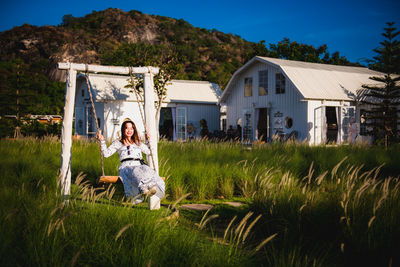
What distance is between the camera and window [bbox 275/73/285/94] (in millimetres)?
19000

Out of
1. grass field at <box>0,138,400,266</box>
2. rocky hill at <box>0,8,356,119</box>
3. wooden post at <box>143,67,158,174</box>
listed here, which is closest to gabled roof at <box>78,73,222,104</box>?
rocky hill at <box>0,8,356,119</box>

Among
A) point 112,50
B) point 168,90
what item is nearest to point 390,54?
point 168,90

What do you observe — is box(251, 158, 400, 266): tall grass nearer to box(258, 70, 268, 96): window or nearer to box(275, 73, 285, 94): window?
box(275, 73, 285, 94): window

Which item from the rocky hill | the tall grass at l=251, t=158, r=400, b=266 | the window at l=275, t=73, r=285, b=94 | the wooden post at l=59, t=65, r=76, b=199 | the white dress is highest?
the rocky hill

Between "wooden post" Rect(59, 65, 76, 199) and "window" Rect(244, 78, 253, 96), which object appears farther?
"window" Rect(244, 78, 253, 96)

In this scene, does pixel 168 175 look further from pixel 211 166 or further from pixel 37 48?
pixel 37 48

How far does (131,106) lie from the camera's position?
21922mm

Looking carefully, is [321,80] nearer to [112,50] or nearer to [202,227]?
[202,227]

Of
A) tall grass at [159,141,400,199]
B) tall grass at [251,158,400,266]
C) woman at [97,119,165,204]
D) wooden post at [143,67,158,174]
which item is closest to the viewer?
tall grass at [251,158,400,266]

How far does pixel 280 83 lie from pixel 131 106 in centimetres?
881

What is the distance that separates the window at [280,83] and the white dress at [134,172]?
551 inches

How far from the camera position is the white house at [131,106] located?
69.6ft

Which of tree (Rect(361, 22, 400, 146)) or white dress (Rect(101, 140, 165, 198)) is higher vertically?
tree (Rect(361, 22, 400, 146))

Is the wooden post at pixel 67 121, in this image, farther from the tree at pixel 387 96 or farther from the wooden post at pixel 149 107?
the tree at pixel 387 96
